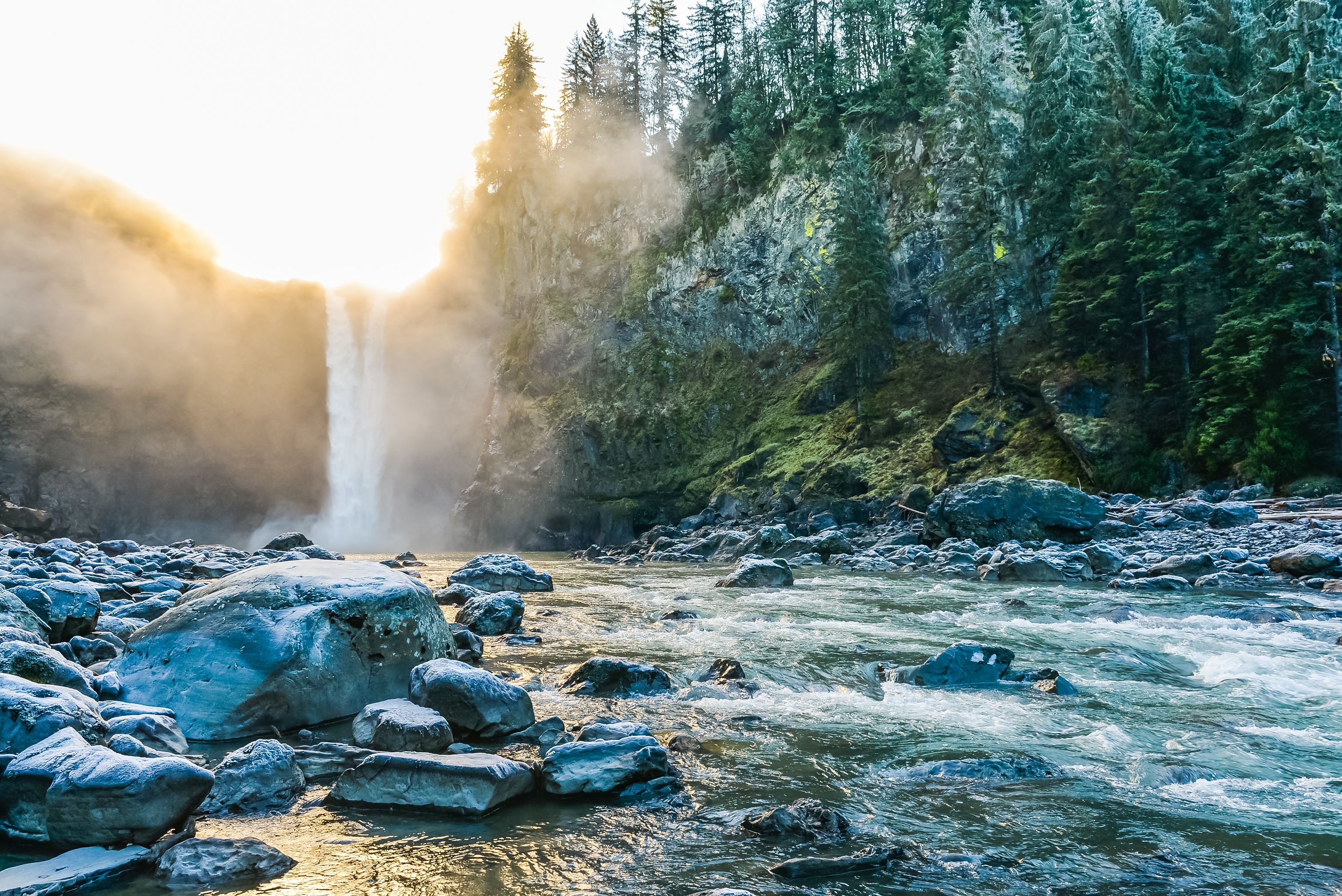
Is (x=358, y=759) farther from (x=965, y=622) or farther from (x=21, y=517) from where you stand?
(x=21, y=517)

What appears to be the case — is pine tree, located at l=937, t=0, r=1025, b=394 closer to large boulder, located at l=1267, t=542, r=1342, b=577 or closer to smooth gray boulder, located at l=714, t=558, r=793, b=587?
large boulder, located at l=1267, t=542, r=1342, b=577

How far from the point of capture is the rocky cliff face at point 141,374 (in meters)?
46.1

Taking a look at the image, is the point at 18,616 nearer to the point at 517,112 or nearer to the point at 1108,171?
the point at 1108,171

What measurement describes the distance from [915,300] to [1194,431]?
52.1ft

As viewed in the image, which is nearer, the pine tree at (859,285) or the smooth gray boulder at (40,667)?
the smooth gray boulder at (40,667)

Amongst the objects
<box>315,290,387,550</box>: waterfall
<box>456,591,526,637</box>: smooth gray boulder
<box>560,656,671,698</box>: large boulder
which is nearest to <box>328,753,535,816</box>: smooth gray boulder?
<box>560,656,671,698</box>: large boulder

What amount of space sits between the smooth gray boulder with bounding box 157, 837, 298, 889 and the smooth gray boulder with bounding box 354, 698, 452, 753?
4.10 feet

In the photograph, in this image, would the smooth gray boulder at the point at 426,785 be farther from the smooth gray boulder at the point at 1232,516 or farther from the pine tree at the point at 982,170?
the pine tree at the point at 982,170

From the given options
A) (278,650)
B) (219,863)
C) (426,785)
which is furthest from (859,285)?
(219,863)

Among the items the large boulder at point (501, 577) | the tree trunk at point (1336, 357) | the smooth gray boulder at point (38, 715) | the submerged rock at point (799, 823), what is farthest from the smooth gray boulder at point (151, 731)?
the tree trunk at point (1336, 357)

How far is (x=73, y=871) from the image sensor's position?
2.92 meters

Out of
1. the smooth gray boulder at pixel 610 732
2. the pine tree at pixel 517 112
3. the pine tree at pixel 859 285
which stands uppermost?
the pine tree at pixel 517 112

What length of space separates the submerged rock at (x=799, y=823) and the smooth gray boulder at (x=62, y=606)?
676 centimetres

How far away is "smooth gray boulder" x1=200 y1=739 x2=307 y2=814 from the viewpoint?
3740 mm
